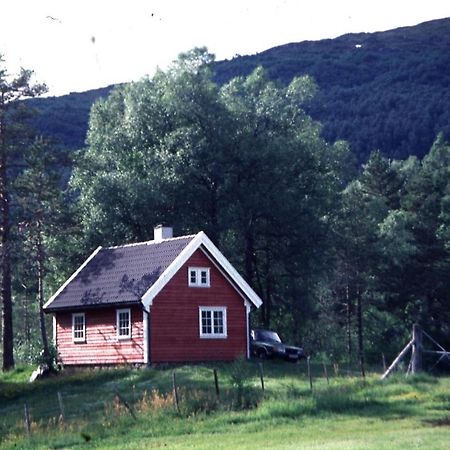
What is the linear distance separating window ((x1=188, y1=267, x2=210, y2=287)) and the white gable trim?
2.50 feet

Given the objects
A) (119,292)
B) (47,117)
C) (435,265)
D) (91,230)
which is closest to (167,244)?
(119,292)

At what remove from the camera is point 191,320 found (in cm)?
5003

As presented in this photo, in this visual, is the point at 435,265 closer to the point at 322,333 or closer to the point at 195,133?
the point at 322,333

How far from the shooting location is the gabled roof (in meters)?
49.1

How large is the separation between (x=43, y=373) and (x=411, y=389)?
2188cm

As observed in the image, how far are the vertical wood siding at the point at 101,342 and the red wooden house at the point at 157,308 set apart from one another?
45 mm

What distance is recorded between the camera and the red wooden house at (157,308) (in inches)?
1923

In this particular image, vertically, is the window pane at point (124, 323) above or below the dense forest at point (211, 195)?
below

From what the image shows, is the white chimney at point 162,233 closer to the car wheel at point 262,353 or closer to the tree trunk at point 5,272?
the car wheel at point 262,353

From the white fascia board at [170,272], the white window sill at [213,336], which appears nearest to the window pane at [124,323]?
the white fascia board at [170,272]

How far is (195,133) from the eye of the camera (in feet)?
203

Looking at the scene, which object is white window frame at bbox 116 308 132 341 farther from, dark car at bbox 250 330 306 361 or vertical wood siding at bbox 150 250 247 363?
dark car at bbox 250 330 306 361

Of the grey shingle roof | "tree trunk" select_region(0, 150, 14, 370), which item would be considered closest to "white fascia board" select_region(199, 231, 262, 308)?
the grey shingle roof

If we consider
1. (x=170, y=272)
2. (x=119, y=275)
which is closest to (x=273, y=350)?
(x=170, y=272)
